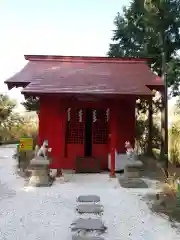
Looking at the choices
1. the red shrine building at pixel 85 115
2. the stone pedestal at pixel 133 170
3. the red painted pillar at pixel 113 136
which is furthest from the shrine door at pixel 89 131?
the stone pedestal at pixel 133 170

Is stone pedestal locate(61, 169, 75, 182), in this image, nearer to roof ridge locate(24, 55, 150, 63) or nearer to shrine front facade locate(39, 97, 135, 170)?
shrine front facade locate(39, 97, 135, 170)

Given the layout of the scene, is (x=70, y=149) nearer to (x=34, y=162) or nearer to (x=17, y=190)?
(x=34, y=162)

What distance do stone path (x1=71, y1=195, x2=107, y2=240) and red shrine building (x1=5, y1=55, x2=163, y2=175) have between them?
3.10 metres

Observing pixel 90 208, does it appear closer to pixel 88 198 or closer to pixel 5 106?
pixel 88 198

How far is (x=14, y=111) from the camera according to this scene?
22.1 m

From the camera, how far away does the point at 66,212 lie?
17.7 feet

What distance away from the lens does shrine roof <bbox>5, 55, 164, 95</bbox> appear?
868 cm

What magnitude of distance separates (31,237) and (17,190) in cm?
303

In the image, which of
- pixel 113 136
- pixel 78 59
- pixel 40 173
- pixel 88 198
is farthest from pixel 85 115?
pixel 88 198

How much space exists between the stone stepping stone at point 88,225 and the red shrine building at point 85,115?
14.0 feet

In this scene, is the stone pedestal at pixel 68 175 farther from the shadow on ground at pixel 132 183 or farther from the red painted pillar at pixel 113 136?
the shadow on ground at pixel 132 183

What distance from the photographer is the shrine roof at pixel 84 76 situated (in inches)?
342

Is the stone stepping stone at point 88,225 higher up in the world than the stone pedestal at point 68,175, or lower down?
lower down

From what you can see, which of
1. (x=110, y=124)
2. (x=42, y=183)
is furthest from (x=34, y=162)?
(x=110, y=124)
